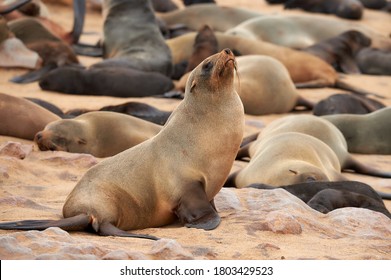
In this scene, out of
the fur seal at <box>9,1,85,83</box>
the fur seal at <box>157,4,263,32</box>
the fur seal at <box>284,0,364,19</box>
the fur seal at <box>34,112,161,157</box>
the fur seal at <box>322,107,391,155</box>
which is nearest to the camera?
the fur seal at <box>34,112,161,157</box>

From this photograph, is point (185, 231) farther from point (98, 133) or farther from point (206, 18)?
point (206, 18)

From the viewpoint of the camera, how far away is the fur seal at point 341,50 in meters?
14.3

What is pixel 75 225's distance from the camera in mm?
4961

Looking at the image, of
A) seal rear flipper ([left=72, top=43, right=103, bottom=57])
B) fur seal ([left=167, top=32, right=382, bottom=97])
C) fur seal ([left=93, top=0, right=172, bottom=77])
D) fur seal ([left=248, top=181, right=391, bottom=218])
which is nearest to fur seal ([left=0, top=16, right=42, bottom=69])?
fur seal ([left=93, top=0, right=172, bottom=77])

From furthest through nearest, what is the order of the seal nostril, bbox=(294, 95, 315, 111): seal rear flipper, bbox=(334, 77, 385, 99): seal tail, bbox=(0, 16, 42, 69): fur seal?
bbox=(334, 77, 385, 99): seal tail → bbox=(0, 16, 42, 69): fur seal → bbox=(294, 95, 315, 111): seal rear flipper → the seal nostril

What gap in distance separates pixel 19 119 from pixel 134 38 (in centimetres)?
513

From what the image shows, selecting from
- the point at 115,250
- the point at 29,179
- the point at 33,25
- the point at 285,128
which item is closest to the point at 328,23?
the point at 33,25

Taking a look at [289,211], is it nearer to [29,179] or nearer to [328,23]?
[29,179]

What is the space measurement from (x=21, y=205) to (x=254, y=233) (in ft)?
4.36

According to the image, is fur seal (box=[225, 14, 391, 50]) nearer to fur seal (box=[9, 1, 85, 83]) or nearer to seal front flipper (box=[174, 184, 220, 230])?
fur seal (box=[9, 1, 85, 83])

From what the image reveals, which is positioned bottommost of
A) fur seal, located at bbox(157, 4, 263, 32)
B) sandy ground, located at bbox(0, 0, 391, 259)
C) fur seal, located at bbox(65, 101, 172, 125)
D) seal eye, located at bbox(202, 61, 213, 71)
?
fur seal, located at bbox(157, 4, 263, 32)

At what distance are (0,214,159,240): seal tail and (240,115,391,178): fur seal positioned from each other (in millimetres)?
3436

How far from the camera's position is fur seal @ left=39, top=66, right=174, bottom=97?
1105cm
